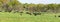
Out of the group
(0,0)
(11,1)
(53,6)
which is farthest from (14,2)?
(53,6)

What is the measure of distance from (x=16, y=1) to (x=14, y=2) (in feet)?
7.96

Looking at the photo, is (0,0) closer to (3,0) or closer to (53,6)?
(3,0)

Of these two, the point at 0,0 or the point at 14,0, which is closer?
the point at 0,0

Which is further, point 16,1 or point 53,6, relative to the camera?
point 16,1

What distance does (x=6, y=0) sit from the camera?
2170 inches

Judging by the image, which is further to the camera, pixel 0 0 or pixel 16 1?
pixel 16 1

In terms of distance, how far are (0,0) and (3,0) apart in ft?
5.02

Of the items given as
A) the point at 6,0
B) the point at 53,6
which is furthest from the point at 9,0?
the point at 53,6

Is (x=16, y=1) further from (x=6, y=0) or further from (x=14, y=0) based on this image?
(x=6, y=0)

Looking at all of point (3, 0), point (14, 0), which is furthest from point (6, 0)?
point (14, 0)

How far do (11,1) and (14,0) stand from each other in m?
1.45

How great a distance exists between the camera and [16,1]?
6069 centimetres

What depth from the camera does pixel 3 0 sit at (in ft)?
182

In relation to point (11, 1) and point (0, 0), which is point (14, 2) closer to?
point (11, 1)
